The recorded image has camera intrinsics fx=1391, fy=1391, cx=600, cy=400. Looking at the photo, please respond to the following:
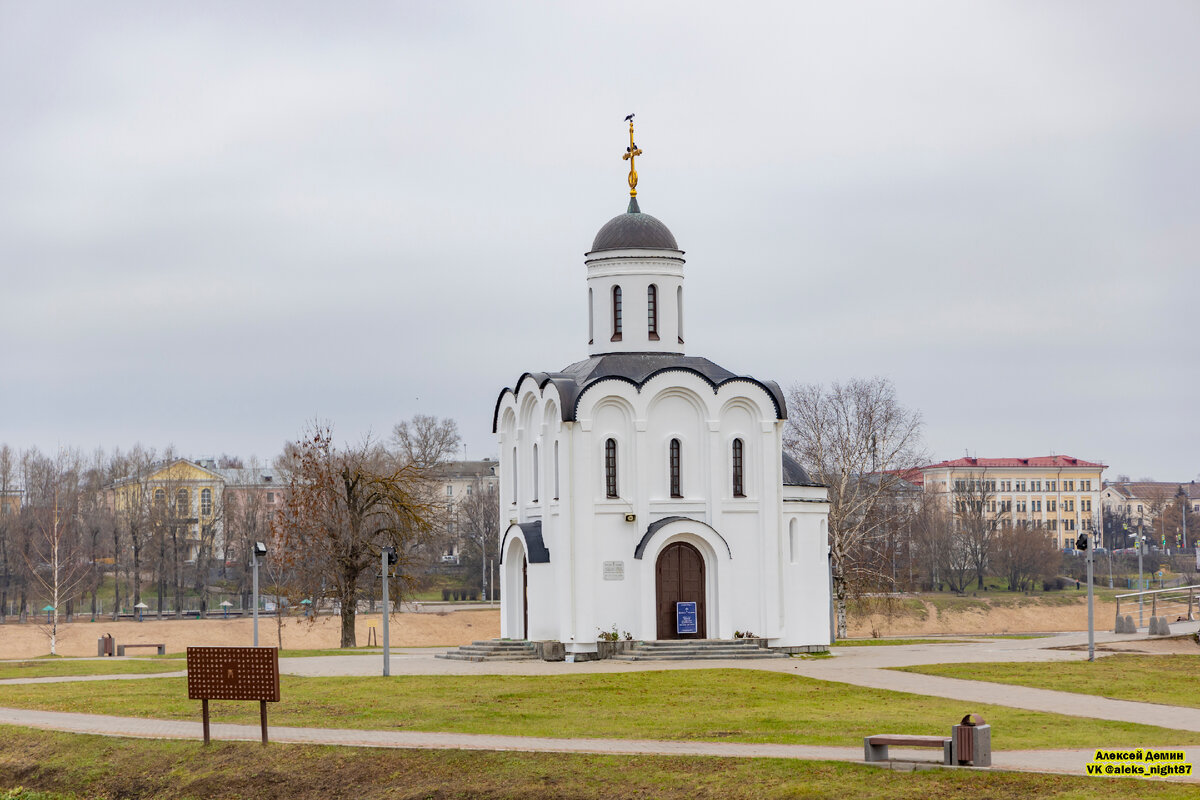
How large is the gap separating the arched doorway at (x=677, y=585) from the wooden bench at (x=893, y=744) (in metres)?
20.4

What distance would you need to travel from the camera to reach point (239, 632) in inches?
2726

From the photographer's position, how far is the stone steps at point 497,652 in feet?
121

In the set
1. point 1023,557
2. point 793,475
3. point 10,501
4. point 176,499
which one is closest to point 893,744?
point 793,475

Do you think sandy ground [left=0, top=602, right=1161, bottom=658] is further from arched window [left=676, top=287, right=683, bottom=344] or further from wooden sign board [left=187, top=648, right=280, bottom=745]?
wooden sign board [left=187, top=648, right=280, bottom=745]

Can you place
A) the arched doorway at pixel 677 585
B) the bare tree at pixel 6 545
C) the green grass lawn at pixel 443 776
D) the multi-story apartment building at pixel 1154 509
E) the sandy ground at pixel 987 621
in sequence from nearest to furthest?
1. the green grass lawn at pixel 443 776
2. the arched doorway at pixel 677 585
3. the sandy ground at pixel 987 621
4. the bare tree at pixel 6 545
5. the multi-story apartment building at pixel 1154 509

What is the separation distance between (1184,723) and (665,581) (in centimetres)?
1806

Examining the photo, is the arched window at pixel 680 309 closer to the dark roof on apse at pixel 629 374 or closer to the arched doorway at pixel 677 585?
the dark roof on apse at pixel 629 374

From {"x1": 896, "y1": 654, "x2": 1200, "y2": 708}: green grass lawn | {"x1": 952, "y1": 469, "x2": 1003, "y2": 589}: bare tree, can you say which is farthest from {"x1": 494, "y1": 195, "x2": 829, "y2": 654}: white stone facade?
{"x1": 952, "y1": 469, "x2": 1003, "y2": 589}: bare tree

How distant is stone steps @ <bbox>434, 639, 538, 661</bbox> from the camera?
36750mm

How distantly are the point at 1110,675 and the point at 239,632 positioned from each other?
164 ft

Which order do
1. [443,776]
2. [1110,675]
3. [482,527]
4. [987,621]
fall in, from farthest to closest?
[482,527] → [987,621] → [1110,675] → [443,776]

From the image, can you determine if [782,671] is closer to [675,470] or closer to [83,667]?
[675,470]

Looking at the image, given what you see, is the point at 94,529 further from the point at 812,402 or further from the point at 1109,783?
the point at 1109,783

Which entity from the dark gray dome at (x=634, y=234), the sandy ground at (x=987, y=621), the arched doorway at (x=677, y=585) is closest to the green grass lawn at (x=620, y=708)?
the arched doorway at (x=677, y=585)
